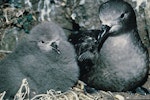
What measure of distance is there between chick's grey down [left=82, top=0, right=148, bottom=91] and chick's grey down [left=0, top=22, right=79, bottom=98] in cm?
49

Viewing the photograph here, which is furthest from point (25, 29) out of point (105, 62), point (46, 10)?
point (105, 62)

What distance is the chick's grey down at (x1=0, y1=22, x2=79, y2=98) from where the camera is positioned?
580 cm

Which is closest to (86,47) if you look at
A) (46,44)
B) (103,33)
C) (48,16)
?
(103,33)

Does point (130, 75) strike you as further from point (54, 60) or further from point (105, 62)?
point (54, 60)

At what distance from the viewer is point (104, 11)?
612 cm

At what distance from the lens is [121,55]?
6.22 metres

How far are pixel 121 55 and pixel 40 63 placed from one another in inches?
36.8

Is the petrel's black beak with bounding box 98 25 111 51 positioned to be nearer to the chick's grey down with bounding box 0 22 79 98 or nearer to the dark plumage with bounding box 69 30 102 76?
the dark plumage with bounding box 69 30 102 76

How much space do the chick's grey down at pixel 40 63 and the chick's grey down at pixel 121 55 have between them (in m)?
0.49

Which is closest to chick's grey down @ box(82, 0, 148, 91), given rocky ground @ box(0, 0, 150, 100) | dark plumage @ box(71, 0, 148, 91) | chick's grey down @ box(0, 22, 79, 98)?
dark plumage @ box(71, 0, 148, 91)

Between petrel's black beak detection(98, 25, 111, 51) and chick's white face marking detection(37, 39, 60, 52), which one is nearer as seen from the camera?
chick's white face marking detection(37, 39, 60, 52)

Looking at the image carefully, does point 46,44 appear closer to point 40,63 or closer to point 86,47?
point 40,63

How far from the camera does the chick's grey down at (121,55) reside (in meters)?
6.16

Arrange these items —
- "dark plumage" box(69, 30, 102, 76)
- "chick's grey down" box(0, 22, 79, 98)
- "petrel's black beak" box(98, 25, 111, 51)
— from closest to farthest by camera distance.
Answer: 1. "chick's grey down" box(0, 22, 79, 98)
2. "petrel's black beak" box(98, 25, 111, 51)
3. "dark plumage" box(69, 30, 102, 76)
